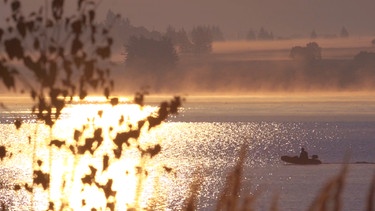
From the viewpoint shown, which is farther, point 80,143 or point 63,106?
point 80,143

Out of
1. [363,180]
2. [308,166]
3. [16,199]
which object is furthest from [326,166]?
[16,199]

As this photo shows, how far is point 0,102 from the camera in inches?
442

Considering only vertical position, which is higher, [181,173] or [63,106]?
[63,106]

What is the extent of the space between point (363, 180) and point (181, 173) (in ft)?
97.9

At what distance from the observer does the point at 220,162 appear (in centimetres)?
16212

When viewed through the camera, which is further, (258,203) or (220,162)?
(220,162)

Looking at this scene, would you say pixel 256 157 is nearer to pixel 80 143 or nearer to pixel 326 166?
pixel 326 166

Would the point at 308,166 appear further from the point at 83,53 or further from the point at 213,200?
the point at 83,53

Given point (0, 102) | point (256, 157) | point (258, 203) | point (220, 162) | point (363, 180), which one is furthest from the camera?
point (256, 157)

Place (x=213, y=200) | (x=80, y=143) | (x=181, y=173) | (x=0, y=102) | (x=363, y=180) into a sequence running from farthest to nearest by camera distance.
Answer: (x=181, y=173), (x=363, y=180), (x=213, y=200), (x=80, y=143), (x=0, y=102)

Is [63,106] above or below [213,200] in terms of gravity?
above

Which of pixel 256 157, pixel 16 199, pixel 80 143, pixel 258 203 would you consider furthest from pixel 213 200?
pixel 80 143

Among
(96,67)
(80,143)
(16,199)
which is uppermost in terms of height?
(96,67)

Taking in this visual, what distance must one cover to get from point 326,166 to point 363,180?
75.6 feet
